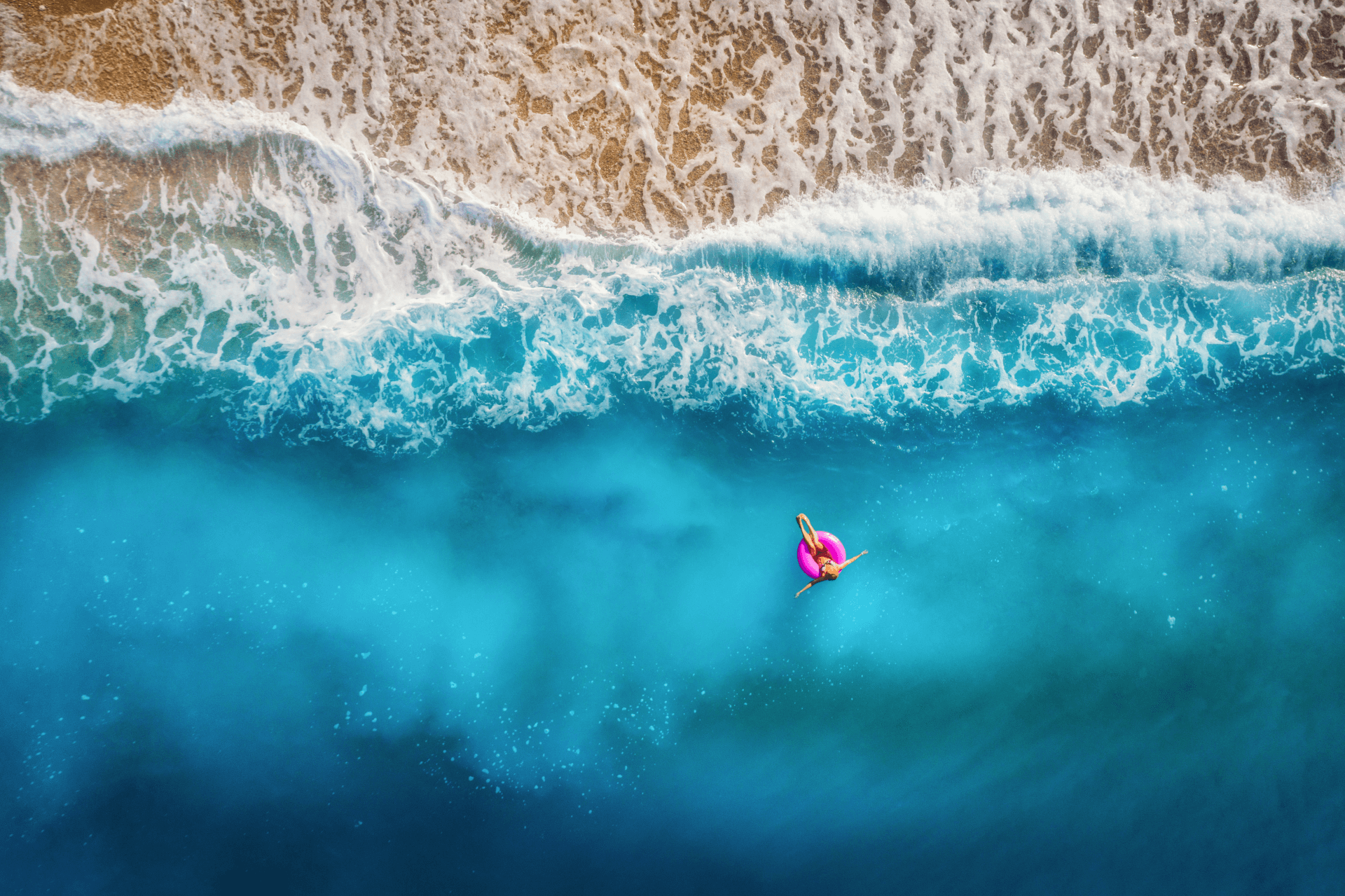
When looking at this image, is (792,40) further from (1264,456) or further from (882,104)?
(1264,456)

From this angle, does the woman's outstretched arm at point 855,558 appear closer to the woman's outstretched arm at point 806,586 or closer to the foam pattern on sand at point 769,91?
the woman's outstretched arm at point 806,586

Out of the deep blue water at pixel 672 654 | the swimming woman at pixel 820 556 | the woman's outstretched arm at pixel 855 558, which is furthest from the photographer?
the woman's outstretched arm at pixel 855 558

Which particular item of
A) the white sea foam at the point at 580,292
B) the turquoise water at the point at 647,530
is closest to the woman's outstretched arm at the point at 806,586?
the turquoise water at the point at 647,530

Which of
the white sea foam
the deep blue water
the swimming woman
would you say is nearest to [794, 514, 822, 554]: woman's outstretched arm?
the swimming woman

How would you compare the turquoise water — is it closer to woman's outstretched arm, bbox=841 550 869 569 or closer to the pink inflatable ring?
woman's outstretched arm, bbox=841 550 869 569

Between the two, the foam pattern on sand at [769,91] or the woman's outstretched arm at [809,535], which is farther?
the foam pattern on sand at [769,91]

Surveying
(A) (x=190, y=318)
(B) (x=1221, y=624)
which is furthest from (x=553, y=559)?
(B) (x=1221, y=624)
